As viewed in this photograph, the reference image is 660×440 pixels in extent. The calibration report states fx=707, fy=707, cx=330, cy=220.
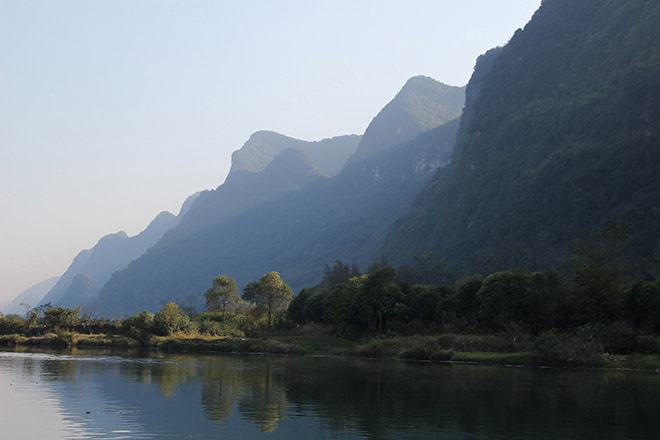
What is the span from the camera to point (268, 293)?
328 ft

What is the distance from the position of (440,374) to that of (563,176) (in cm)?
11732

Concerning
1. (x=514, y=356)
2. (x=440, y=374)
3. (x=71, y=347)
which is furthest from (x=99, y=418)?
(x=71, y=347)

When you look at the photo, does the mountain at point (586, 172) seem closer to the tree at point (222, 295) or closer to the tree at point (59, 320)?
the tree at point (222, 295)

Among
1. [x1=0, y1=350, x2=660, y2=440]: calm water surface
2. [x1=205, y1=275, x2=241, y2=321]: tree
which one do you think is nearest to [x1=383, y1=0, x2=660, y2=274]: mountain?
[x1=205, y1=275, x2=241, y2=321]: tree

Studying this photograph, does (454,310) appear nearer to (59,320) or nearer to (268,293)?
(268,293)

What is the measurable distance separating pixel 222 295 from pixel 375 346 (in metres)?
36.4

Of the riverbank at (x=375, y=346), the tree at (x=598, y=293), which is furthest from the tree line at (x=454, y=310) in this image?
the riverbank at (x=375, y=346)

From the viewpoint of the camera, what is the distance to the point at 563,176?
6235 inches

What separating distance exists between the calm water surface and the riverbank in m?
6.48

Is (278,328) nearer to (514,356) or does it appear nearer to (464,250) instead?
(514,356)

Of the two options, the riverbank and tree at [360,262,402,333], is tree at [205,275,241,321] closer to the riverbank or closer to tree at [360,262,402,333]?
the riverbank

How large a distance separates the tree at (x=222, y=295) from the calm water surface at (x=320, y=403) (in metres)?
47.4

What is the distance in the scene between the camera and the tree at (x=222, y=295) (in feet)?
339

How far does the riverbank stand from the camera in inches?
2419
